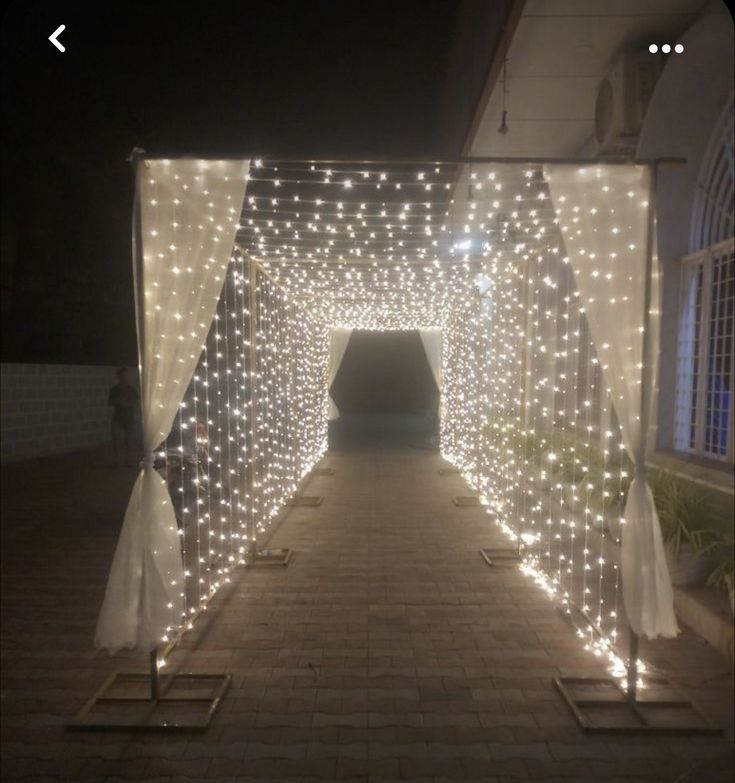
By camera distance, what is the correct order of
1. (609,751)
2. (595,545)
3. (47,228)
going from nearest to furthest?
(609,751) < (595,545) < (47,228)

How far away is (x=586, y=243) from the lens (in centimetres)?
325

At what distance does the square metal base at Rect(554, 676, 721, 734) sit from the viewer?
2.80 meters

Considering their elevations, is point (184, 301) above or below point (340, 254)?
below

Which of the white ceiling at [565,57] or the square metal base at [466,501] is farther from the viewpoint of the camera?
the square metal base at [466,501]

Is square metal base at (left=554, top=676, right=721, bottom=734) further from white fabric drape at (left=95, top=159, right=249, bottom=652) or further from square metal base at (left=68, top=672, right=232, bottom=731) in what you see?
white fabric drape at (left=95, top=159, right=249, bottom=652)

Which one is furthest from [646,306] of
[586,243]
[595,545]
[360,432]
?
[360,432]

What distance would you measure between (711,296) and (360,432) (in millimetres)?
11429

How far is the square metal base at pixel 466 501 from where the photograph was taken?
7410 millimetres

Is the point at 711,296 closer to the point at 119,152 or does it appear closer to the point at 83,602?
the point at 83,602

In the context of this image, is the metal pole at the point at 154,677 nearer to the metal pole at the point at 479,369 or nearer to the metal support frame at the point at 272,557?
the metal support frame at the point at 272,557

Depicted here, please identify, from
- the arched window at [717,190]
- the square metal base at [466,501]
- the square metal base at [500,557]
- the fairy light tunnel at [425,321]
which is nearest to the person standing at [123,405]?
the fairy light tunnel at [425,321]

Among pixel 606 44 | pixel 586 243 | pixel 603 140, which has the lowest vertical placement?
pixel 586 243

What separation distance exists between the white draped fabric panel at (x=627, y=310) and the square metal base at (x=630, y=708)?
1.25ft

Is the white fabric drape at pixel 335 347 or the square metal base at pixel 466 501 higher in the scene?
the white fabric drape at pixel 335 347
